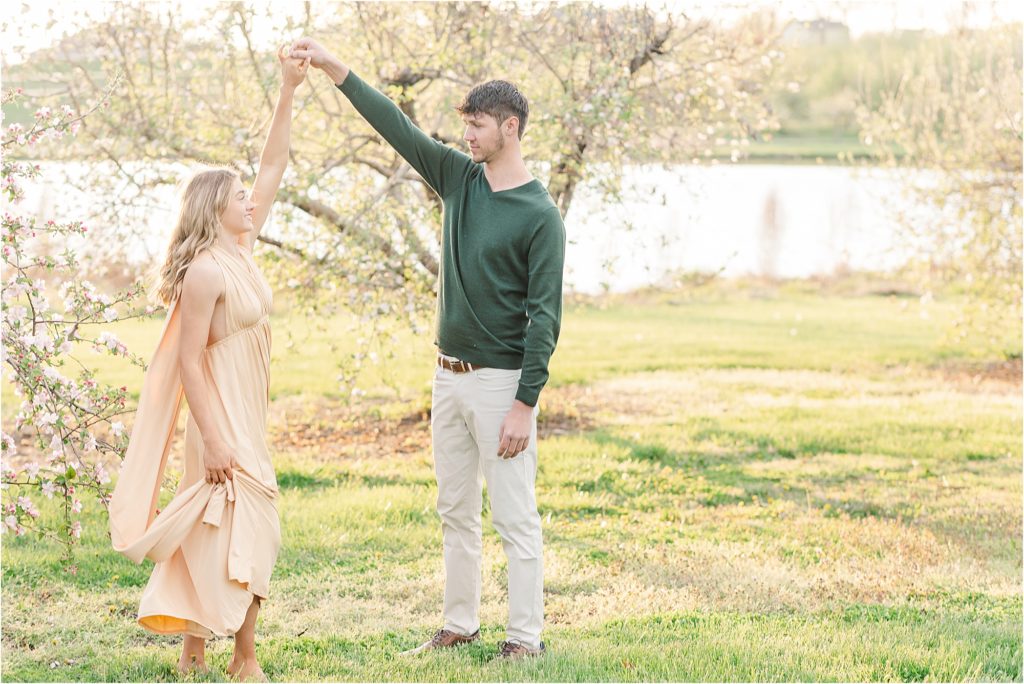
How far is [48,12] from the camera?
7676 millimetres

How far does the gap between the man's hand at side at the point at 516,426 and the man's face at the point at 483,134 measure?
935 millimetres

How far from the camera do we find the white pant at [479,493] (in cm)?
420

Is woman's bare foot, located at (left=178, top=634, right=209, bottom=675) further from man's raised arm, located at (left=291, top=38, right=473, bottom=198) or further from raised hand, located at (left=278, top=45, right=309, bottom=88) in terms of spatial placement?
raised hand, located at (left=278, top=45, right=309, bottom=88)

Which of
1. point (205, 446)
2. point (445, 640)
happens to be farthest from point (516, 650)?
point (205, 446)

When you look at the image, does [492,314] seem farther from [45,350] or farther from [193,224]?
[45,350]

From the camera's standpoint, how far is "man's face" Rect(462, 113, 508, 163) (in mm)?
4086

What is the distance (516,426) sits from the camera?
409 centimetres

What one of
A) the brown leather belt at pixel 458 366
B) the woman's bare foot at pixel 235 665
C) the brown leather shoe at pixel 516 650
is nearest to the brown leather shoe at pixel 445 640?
the brown leather shoe at pixel 516 650

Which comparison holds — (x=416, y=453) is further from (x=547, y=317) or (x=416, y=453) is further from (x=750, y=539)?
(x=547, y=317)

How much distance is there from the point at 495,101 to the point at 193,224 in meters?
1.17

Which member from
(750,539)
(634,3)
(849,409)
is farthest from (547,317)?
(849,409)

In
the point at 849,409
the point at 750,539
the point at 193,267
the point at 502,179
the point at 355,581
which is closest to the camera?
the point at 193,267

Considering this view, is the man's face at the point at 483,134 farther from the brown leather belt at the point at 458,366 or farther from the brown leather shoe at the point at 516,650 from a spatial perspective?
the brown leather shoe at the point at 516,650

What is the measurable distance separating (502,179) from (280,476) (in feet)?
12.8
